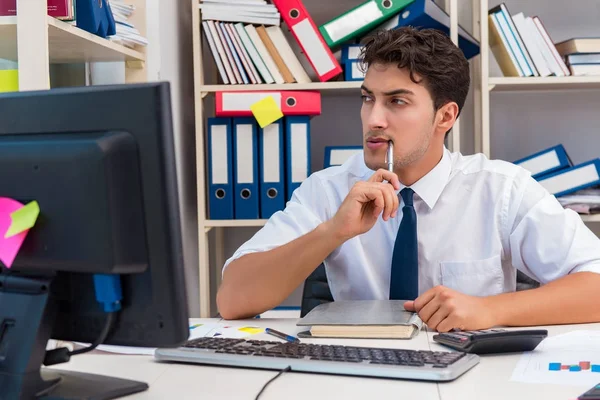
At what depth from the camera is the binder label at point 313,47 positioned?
2.53 meters

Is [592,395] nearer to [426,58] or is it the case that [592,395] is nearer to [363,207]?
[363,207]

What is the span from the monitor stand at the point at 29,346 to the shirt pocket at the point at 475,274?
97cm

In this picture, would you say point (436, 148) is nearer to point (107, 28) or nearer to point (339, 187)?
point (339, 187)

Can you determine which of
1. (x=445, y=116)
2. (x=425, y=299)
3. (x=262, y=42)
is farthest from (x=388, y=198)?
(x=262, y=42)

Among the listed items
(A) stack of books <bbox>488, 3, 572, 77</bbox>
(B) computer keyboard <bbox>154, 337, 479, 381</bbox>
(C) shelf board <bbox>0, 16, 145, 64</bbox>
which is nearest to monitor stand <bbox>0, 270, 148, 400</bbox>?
(B) computer keyboard <bbox>154, 337, 479, 381</bbox>

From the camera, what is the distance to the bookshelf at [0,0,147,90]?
159cm

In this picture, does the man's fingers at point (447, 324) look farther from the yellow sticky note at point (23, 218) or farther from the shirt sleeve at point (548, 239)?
the yellow sticky note at point (23, 218)

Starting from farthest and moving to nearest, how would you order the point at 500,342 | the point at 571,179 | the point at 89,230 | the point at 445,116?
the point at 571,179
the point at 445,116
the point at 500,342
the point at 89,230

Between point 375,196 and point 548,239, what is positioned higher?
point 375,196

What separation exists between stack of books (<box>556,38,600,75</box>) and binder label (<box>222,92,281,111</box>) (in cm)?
104

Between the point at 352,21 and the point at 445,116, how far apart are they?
77 cm

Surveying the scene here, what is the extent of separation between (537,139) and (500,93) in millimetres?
235

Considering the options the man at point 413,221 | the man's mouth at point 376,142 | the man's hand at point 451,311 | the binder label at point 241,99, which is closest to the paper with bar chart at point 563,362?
the man's hand at point 451,311

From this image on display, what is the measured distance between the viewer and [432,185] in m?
1.75
